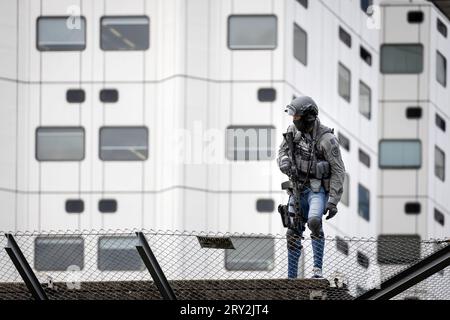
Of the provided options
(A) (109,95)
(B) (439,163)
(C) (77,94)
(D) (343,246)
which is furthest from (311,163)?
(B) (439,163)

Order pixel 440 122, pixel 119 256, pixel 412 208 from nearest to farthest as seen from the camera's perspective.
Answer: pixel 119 256, pixel 412 208, pixel 440 122

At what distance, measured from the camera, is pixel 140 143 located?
65.8 meters

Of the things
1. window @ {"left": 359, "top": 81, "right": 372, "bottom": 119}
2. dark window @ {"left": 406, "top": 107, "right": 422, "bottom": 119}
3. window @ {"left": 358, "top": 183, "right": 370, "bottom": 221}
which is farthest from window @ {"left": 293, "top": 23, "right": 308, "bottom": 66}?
dark window @ {"left": 406, "top": 107, "right": 422, "bottom": 119}

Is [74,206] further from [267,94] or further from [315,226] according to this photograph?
[315,226]

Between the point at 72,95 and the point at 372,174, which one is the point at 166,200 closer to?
the point at 72,95

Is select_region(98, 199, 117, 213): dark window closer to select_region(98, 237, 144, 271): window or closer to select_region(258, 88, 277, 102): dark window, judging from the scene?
select_region(98, 237, 144, 271): window

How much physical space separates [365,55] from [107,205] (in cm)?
1113

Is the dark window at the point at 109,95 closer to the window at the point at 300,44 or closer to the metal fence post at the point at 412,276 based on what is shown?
the window at the point at 300,44

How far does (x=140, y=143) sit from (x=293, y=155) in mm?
32691

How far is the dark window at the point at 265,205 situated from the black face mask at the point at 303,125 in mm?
30077

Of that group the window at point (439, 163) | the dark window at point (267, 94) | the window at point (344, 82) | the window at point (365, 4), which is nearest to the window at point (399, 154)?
the window at point (439, 163)

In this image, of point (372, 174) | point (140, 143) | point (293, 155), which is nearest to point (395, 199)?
point (372, 174)

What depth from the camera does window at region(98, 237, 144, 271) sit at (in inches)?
2026

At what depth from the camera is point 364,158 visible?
233ft
